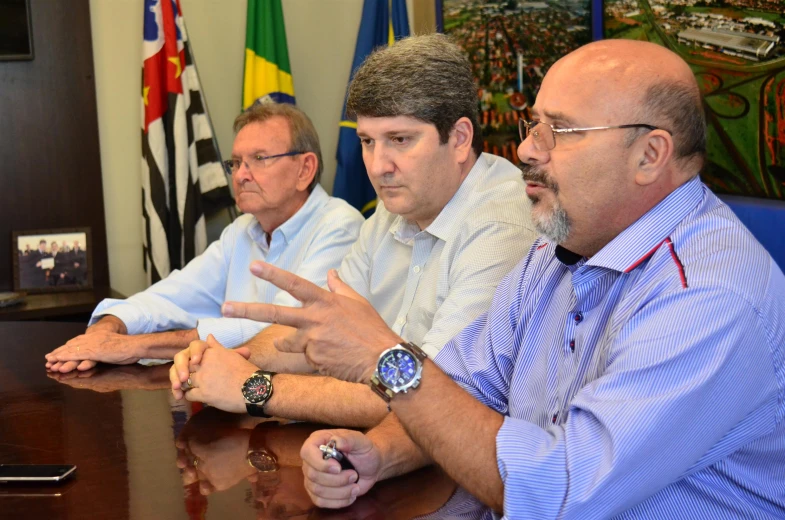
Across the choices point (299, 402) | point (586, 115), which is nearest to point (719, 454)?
point (586, 115)

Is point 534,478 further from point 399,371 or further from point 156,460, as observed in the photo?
point 156,460

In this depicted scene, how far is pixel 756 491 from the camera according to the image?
1.20 meters

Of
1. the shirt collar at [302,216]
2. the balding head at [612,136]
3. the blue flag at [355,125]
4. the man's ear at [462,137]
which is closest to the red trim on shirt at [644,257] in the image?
the balding head at [612,136]

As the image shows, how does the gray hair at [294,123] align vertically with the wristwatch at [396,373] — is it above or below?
above

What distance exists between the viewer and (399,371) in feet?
4.10

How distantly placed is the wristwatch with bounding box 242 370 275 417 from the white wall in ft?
8.40

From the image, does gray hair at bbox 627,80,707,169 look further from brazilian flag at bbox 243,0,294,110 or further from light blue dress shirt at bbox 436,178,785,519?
brazilian flag at bbox 243,0,294,110

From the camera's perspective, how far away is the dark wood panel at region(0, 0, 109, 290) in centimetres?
379

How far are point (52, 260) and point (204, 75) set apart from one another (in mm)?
1132

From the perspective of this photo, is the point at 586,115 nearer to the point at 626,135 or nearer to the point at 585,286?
the point at 626,135

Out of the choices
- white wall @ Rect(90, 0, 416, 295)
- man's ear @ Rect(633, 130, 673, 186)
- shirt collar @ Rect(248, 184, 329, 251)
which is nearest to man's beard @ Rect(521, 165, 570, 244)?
man's ear @ Rect(633, 130, 673, 186)

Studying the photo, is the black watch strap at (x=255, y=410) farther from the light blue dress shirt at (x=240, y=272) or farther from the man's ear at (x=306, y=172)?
the man's ear at (x=306, y=172)

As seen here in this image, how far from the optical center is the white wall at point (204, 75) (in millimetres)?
3928

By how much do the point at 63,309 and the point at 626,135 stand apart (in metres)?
2.89
